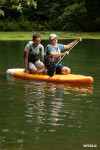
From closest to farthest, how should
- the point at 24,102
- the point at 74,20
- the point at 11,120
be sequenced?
the point at 11,120 < the point at 24,102 < the point at 74,20

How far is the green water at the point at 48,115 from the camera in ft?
16.1

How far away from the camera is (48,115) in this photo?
20.1ft

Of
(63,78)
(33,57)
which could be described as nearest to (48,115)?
(63,78)

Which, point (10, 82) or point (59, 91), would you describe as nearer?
point (59, 91)

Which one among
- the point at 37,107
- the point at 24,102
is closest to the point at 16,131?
the point at 37,107

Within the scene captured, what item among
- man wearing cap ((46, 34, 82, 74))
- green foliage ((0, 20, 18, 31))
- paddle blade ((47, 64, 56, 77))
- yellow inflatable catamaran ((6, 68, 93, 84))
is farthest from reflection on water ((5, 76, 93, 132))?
green foliage ((0, 20, 18, 31))

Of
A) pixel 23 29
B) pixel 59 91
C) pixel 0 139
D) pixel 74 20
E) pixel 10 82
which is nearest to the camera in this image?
pixel 0 139

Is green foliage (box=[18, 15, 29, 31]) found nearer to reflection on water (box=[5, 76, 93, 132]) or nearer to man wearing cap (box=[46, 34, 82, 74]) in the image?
man wearing cap (box=[46, 34, 82, 74])

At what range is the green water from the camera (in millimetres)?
4893

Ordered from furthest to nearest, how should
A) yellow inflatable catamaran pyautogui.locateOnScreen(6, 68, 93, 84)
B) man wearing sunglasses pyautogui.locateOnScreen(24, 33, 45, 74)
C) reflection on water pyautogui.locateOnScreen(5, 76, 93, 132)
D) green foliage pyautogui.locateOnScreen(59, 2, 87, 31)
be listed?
green foliage pyautogui.locateOnScreen(59, 2, 87, 31)
man wearing sunglasses pyautogui.locateOnScreen(24, 33, 45, 74)
yellow inflatable catamaran pyautogui.locateOnScreen(6, 68, 93, 84)
reflection on water pyautogui.locateOnScreen(5, 76, 93, 132)

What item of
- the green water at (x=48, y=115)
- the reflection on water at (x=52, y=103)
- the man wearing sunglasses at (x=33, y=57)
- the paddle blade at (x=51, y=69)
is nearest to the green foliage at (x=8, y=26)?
the man wearing sunglasses at (x=33, y=57)

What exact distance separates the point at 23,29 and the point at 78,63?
2297 cm

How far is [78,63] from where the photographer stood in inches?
522

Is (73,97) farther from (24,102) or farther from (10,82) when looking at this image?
(10,82)
